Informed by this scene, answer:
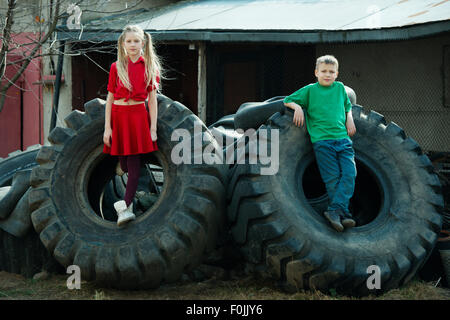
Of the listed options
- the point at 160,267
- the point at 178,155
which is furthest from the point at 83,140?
the point at 160,267

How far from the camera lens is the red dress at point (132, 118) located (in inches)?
163

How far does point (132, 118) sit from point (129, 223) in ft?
2.69

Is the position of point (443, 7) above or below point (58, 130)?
above

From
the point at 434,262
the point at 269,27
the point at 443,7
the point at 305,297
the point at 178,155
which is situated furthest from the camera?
the point at 269,27

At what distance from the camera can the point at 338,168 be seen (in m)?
4.24

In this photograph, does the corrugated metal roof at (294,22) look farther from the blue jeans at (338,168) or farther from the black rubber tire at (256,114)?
the blue jeans at (338,168)

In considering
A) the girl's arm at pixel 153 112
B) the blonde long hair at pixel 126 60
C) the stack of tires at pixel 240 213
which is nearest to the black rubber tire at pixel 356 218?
the stack of tires at pixel 240 213

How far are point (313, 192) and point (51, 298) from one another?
252 centimetres

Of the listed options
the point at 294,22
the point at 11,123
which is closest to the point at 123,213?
the point at 294,22

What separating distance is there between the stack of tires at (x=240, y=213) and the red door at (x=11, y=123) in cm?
740

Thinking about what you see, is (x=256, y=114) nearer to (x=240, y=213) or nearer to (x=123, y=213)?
(x=240, y=213)

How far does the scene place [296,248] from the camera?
12.9 ft

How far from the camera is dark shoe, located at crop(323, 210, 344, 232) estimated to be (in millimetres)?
4074

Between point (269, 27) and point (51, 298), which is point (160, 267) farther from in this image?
point (269, 27)
